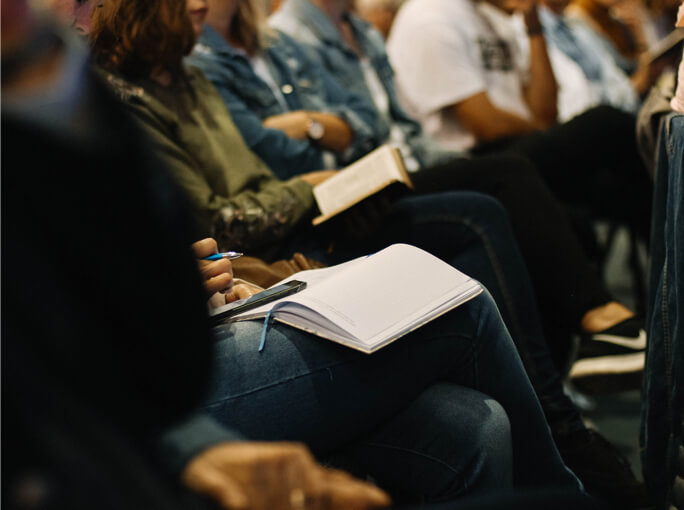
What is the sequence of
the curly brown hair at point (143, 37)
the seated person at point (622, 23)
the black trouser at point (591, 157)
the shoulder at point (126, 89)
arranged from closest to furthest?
the curly brown hair at point (143, 37)
the shoulder at point (126, 89)
the black trouser at point (591, 157)
the seated person at point (622, 23)

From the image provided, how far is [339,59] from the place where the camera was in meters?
2.11

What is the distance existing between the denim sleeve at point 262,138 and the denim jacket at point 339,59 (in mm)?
413

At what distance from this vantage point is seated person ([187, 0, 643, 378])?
154cm

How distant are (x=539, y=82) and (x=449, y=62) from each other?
0.43 metres

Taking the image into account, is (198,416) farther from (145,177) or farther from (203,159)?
(203,159)

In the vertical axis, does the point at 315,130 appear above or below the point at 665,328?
above

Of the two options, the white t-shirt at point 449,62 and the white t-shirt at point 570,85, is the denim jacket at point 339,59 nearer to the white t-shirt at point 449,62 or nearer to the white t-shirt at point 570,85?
the white t-shirt at point 449,62

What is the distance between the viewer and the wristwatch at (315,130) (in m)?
1.76

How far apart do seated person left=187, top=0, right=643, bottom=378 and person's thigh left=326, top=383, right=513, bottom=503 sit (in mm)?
674

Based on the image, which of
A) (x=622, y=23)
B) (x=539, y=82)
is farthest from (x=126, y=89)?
(x=622, y=23)

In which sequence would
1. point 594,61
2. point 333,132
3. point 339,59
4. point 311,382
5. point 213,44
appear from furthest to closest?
point 594,61 → point 339,59 → point 333,132 → point 213,44 → point 311,382

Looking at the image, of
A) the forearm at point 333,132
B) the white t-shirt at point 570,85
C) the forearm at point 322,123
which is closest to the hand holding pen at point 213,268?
the forearm at point 322,123

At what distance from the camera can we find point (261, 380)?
0.85 meters

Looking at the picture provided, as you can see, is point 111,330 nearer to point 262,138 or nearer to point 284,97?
point 262,138
